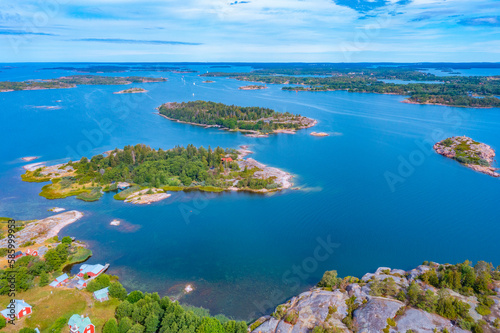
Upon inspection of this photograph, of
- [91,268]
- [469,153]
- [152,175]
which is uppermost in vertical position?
[469,153]

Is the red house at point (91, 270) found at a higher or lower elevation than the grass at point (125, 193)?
lower

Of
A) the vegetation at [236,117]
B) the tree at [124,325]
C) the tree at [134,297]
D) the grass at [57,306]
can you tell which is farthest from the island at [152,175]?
the vegetation at [236,117]

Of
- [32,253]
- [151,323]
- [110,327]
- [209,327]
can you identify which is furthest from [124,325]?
[32,253]

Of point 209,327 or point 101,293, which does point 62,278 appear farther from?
point 209,327

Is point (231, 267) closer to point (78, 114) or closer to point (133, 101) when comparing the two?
point (78, 114)

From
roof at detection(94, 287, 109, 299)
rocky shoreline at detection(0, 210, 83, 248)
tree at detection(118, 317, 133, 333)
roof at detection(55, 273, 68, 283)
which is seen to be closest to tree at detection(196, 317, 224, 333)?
tree at detection(118, 317, 133, 333)

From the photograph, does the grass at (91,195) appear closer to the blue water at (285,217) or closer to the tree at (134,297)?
the blue water at (285,217)
